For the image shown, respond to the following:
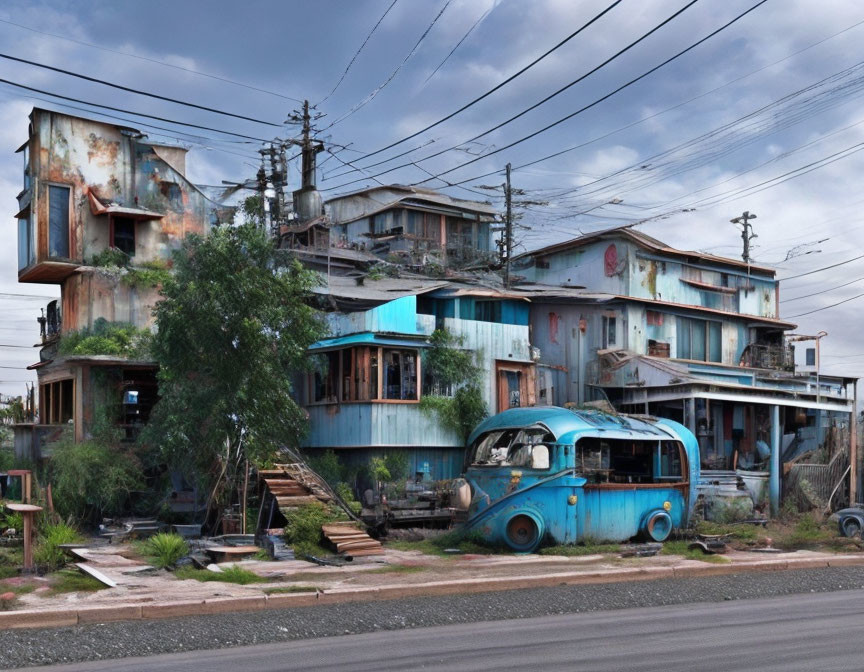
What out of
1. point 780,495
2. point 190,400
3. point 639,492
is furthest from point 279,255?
point 780,495

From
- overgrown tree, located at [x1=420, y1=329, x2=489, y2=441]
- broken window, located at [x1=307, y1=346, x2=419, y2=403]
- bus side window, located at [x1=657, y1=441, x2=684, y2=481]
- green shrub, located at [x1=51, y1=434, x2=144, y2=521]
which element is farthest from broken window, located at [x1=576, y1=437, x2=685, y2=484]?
green shrub, located at [x1=51, y1=434, x2=144, y2=521]

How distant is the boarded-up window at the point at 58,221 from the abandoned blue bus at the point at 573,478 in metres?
15.5

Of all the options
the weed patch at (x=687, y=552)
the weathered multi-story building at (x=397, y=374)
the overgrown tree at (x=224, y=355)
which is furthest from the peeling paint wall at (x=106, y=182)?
the weed patch at (x=687, y=552)

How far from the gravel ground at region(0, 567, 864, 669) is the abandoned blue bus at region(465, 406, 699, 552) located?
4.45m

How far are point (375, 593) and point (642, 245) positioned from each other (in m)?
24.8

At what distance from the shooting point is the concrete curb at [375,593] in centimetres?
1391

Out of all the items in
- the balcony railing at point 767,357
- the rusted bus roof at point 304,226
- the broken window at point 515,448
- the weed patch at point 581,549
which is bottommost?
the weed patch at point 581,549

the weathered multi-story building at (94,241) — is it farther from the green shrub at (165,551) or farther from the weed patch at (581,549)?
the weed patch at (581,549)

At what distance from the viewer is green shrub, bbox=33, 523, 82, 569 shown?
1939 cm

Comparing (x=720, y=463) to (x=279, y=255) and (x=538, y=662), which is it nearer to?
(x=279, y=255)

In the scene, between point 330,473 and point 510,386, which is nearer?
point 330,473

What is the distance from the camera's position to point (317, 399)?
94.5 ft

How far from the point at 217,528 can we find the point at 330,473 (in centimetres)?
360

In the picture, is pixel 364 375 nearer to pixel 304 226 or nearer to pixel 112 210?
pixel 112 210
